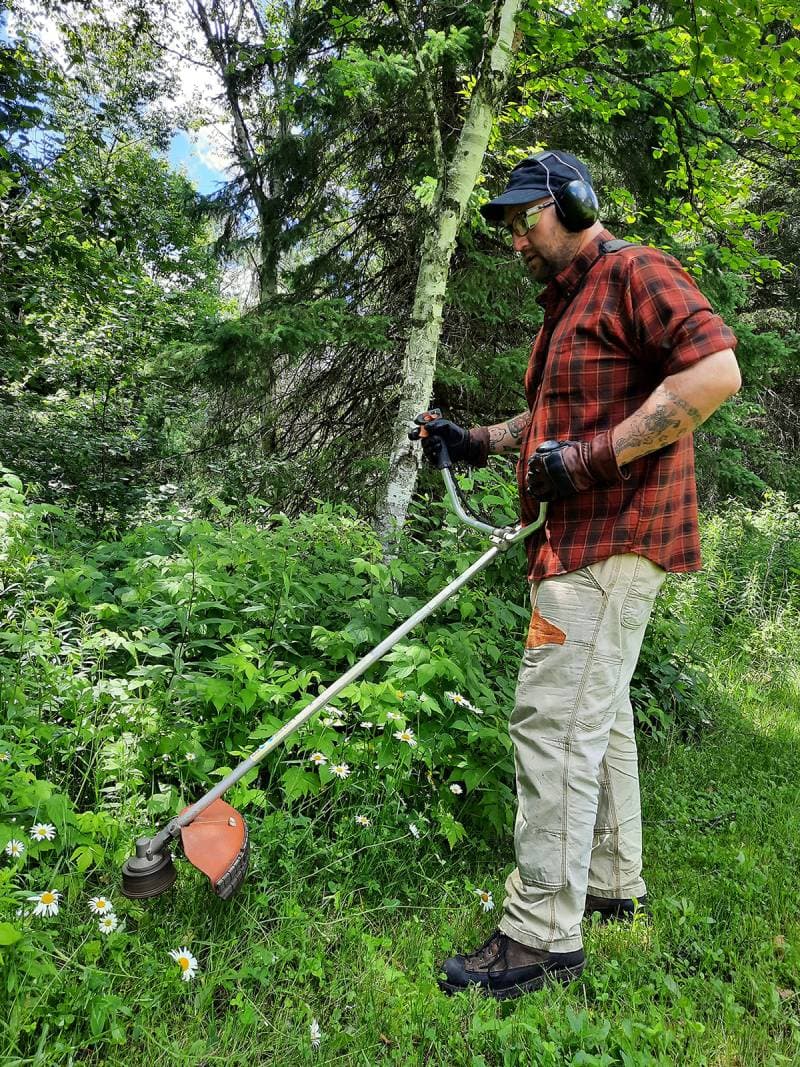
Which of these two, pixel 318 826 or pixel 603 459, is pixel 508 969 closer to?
pixel 318 826

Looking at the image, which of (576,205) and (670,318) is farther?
(576,205)

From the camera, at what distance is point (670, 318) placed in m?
1.92

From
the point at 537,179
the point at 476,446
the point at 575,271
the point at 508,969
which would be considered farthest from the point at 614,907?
the point at 537,179

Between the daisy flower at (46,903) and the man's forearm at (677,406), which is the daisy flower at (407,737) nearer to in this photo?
the daisy flower at (46,903)

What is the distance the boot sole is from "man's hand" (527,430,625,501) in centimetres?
148

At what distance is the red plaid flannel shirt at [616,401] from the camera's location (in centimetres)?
203

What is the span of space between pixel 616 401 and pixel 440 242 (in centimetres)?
355

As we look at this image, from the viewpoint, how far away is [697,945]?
2.23 meters

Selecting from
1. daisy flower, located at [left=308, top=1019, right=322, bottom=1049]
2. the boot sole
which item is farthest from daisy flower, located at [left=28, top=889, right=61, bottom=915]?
the boot sole

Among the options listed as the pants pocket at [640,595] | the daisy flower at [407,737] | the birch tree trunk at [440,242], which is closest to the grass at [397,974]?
the daisy flower at [407,737]

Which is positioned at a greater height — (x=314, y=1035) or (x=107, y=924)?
(x=107, y=924)

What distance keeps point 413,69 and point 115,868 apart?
573 cm

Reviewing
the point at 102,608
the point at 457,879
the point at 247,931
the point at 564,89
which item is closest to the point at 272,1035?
the point at 247,931

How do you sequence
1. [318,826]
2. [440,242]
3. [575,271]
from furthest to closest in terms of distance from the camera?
[440,242], [318,826], [575,271]
